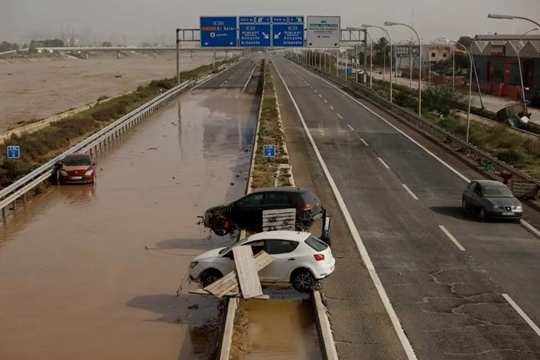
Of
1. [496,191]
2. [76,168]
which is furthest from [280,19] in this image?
[496,191]

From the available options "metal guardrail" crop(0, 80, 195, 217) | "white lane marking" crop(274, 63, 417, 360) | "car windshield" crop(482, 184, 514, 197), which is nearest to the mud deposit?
"white lane marking" crop(274, 63, 417, 360)

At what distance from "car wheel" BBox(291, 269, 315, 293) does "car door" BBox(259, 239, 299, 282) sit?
7.7 inches

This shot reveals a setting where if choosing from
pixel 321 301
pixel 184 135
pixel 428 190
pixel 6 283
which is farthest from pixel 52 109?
pixel 321 301

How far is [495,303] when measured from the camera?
16.2 m

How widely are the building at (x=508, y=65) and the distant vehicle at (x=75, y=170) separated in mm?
53937

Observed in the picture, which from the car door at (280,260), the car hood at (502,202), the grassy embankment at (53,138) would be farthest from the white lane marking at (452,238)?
the grassy embankment at (53,138)

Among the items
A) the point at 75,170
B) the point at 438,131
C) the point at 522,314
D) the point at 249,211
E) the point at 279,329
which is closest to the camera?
the point at 279,329

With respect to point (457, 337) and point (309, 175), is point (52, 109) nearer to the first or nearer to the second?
point (309, 175)

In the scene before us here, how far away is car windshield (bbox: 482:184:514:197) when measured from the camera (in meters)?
25.1

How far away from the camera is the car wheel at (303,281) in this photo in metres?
16.7

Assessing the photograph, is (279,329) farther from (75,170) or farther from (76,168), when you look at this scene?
(76,168)

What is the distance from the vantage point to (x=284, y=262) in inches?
663

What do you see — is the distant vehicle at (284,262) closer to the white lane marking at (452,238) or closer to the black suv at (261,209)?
the black suv at (261,209)

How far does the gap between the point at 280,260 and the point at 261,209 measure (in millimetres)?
5297
